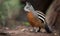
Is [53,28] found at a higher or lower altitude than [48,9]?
lower

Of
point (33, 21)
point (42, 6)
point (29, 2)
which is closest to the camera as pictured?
point (33, 21)

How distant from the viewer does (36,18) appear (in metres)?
7.84

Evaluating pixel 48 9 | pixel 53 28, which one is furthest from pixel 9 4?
pixel 53 28

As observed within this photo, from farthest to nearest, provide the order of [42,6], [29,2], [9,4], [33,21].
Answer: [9,4]
[42,6]
[29,2]
[33,21]

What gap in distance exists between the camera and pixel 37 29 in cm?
823

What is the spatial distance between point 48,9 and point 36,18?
171 centimetres

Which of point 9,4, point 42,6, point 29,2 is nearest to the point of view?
point 29,2

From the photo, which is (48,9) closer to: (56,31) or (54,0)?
(54,0)

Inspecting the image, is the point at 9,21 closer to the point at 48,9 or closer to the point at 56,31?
the point at 48,9

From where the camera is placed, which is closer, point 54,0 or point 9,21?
point 54,0

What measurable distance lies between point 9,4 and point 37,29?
2628 mm

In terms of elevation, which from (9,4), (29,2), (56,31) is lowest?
(56,31)

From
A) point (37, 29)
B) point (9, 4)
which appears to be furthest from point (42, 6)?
point (9, 4)

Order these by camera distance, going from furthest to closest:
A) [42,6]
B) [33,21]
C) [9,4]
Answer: [9,4], [42,6], [33,21]
